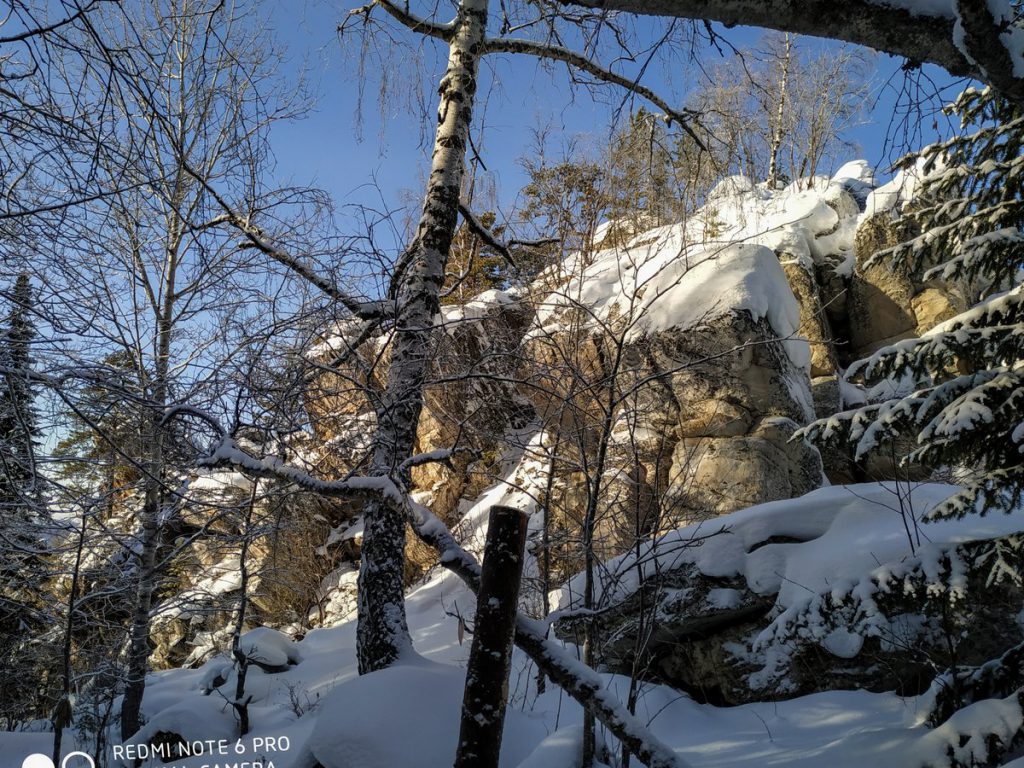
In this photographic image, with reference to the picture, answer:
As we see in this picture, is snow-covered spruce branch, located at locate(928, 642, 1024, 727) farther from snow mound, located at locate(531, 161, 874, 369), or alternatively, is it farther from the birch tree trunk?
snow mound, located at locate(531, 161, 874, 369)

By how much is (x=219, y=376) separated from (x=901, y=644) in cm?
436

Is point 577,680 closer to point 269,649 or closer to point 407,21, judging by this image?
point 407,21

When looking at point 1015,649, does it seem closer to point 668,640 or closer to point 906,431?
point 906,431

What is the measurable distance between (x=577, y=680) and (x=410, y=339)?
2648 millimetres

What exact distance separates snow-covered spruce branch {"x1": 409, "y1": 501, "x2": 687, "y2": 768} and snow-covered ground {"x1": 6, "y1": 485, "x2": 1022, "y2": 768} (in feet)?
2.99

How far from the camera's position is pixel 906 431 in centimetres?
366

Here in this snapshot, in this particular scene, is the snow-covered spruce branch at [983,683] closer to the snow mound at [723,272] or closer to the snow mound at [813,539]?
the snow mound at [813,539]

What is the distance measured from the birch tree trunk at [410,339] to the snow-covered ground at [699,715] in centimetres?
36

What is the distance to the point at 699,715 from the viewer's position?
4.41 m

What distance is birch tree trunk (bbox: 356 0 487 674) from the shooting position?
3695mm

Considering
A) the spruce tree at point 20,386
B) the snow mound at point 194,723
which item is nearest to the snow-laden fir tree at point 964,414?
the spruce tree at point 20,386

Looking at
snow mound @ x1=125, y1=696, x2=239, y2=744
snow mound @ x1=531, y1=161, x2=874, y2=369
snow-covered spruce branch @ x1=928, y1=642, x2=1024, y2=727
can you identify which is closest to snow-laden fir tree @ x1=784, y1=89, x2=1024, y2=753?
snow-covered spruce branch @ x1=928, y1=642, x2=1024, y2=727

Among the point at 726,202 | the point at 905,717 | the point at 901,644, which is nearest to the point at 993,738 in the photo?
the point at 905,717

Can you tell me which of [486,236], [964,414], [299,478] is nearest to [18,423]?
[299,478]
